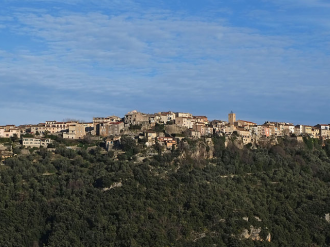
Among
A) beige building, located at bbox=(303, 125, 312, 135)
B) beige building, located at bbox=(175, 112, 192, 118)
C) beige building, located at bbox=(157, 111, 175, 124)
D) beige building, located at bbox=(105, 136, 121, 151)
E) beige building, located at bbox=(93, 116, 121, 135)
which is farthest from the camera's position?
beige building, located at bbox=(303, 125, 312, 135)

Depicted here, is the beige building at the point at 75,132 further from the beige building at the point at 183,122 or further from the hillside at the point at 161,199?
the beige building at the point at 183,122

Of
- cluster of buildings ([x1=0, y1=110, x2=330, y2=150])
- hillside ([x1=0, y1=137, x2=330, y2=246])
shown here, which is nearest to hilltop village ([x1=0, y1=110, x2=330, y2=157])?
cluster of buildings ([x1=0, y1=110, x2=330, y2=150])

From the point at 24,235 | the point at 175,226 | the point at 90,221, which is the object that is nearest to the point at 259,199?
the point at 175,226

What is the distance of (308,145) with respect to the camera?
88062mm

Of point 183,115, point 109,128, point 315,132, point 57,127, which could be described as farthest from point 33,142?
point 315,132

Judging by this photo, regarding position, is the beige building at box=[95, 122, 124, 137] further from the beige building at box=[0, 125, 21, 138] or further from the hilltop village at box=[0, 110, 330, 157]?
the beige building at box=[0, 125, 21, 138]

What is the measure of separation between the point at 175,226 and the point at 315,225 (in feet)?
44.9

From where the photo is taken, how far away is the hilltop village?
78.2 meters

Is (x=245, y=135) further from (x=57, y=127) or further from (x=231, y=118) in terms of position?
(x=57, y=127)

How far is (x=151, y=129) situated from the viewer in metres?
83.4

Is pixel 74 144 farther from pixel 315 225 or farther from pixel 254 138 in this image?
pixel 315 225

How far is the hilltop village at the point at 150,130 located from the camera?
78.2 meters

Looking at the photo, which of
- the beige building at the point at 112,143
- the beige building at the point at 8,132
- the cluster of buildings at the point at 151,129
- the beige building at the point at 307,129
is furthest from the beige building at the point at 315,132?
the beige building at the point at 8,132

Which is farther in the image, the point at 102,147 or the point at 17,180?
the point at 102,147
